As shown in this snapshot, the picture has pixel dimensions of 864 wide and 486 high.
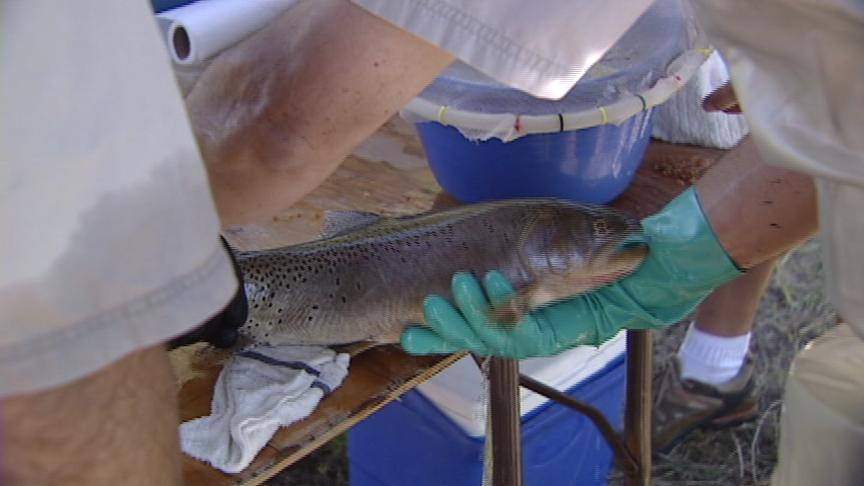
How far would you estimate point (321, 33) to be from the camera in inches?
45.1

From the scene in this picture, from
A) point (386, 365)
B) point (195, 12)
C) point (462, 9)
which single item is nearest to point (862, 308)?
point (462, 9)

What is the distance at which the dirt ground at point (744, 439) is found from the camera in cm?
231

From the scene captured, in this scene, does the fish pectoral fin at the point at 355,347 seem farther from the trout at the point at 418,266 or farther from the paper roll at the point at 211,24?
the paper roll at the point at 211,24

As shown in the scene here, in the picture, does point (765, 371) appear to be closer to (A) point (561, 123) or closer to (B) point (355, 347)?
(A) point (561, 123)

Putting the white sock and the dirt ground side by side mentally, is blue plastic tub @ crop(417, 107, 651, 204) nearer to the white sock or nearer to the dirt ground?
the white sock

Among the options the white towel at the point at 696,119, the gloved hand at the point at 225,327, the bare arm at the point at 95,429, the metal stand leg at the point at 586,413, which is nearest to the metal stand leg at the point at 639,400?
the metal stand leg at the point at 586,413

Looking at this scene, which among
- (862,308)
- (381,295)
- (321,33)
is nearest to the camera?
(862,308)

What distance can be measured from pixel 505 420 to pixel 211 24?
809mm

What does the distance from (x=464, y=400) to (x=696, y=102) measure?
65cm

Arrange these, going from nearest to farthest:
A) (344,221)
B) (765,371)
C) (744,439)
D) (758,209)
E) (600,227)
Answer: (758,209), (600,227), (344,221), (744,439), (765,371)

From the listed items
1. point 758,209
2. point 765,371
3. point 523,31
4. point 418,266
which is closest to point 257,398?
point 418,266

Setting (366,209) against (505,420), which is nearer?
(505,420)

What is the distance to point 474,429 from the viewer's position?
1.60 m

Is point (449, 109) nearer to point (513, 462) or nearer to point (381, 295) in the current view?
point (381, 295)
